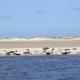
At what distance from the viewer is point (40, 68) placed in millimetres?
42938

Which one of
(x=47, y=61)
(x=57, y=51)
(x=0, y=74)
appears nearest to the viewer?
(x=0, y=74)

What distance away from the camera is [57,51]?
59.4 meters

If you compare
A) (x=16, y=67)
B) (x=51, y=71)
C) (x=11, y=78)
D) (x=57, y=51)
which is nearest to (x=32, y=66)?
(x=16, y=67)

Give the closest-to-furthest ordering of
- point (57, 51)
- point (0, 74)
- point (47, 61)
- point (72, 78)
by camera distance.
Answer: point (72, 78) < point (0, 74) < point (47, 61) < point (57, 51)

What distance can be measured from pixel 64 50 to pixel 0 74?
22.6 meters

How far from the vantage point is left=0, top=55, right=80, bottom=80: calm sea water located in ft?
123

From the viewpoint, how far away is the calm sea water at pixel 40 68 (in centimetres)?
3741

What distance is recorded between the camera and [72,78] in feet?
119

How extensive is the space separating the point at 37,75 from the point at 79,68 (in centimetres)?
552

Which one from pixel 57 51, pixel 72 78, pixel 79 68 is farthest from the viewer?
pixel 57 51

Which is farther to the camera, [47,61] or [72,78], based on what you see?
[47,61]

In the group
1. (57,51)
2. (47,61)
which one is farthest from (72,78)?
(57,51)

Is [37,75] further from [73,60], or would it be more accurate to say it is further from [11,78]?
[73,60]

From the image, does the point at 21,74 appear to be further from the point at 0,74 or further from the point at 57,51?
the point at 57,51
